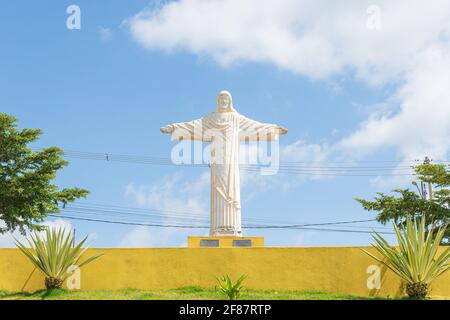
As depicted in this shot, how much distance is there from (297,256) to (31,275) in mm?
5995

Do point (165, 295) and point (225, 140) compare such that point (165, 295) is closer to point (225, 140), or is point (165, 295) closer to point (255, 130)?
point (225, 140)

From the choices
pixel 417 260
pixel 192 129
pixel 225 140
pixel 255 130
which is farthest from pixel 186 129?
pixel 417 260

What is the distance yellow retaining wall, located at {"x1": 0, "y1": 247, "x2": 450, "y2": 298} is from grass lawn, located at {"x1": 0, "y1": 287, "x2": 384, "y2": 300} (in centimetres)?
37

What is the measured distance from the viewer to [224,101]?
16.5 meters

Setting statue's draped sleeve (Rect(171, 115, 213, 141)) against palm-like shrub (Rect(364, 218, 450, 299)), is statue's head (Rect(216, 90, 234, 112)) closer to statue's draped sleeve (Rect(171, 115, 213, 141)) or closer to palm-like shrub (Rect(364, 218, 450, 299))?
statue's draped sleeve (Rect(171, 115, 213, 141))

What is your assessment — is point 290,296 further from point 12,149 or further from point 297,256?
point 12,149

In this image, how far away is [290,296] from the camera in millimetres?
12859

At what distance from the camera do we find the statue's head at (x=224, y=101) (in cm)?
1650

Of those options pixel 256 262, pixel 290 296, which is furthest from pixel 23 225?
pixel 290 296

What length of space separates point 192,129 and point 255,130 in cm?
168

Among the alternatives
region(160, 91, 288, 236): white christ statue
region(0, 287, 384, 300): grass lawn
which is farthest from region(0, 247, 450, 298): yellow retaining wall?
region(160, 91, 288, 236): white christ statue

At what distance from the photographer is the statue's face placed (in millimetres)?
16500

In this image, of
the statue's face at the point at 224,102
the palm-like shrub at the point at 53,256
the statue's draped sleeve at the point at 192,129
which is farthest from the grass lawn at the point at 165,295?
the statue's face at the point at 224,102

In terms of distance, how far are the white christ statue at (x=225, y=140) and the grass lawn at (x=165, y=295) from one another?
252 cm
